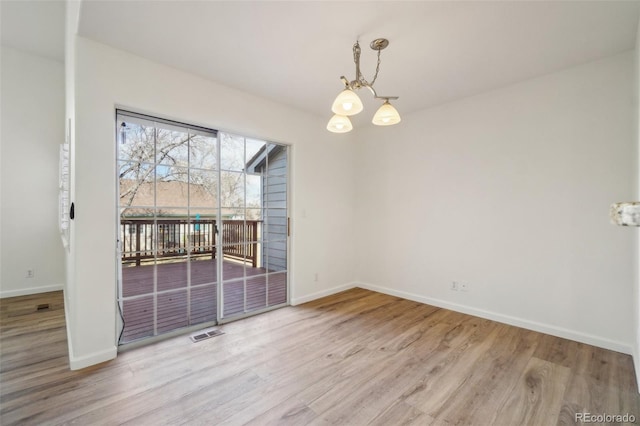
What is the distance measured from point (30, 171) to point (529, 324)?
6.89 m

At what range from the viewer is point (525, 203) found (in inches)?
118

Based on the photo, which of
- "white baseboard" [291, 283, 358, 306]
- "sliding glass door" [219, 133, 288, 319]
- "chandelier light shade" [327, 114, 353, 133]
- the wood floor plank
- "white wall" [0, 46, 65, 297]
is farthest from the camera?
"white wall" [0, 46, 65, 297]

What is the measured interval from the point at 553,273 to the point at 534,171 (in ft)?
3.54

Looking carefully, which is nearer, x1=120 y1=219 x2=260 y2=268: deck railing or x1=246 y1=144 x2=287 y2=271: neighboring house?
x1=120 y1=219 x2=260 y2=268: deck railing

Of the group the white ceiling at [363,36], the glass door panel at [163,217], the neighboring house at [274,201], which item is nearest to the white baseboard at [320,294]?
the neighboring house at [274,201]

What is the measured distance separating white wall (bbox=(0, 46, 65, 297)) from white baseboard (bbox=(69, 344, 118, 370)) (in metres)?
2.89

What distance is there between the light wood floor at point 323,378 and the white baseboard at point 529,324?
0.33 ft

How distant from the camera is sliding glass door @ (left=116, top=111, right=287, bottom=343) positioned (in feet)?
8.74

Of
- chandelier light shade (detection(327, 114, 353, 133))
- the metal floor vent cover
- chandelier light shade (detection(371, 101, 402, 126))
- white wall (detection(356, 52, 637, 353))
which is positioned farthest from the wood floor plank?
the metal floor vent cover

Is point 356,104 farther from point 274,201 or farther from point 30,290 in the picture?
point 30,290

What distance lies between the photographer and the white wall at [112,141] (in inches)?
88.7

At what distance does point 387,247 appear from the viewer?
14.0 feet

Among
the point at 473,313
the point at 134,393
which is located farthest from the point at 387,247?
the point at 134,393

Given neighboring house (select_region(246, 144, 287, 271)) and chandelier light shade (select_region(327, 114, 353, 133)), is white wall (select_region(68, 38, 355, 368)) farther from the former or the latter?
chandelier light shade (select_region(327, 114, 353, 133))
